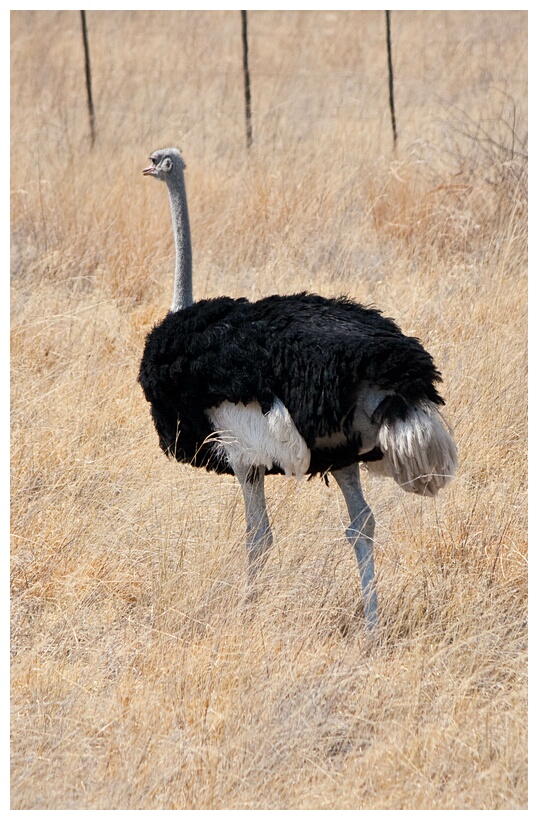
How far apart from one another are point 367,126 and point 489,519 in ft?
21.0

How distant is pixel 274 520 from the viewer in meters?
4.41

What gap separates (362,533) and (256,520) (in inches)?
15.8

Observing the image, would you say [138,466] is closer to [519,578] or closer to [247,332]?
[247,332]

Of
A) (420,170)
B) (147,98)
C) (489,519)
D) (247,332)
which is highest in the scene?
(147,98)

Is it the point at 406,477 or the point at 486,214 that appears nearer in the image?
the point at 406,477

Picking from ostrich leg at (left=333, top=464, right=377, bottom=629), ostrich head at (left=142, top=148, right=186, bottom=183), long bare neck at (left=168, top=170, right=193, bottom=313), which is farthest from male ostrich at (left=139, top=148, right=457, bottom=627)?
ostrich head at (left=142, top=148, right=186, bottom=183)

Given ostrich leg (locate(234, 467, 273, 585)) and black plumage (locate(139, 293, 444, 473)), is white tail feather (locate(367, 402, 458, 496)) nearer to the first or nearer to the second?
black plumage (locate(139, 293, 444, 473))

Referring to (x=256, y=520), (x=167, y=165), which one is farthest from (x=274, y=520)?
(x=167, y=165)

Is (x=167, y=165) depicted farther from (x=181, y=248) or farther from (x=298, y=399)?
(x=298, y=399)

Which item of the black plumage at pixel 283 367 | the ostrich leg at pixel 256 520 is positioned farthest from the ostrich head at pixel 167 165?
the ostrich leg at pixel 256 520

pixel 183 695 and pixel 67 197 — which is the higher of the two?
pixel 67 197

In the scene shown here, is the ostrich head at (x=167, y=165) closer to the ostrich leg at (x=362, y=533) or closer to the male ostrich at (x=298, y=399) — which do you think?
the male ostrich at (x=298, y=399)

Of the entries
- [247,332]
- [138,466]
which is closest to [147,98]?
[138,466]

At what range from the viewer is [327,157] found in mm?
8820
